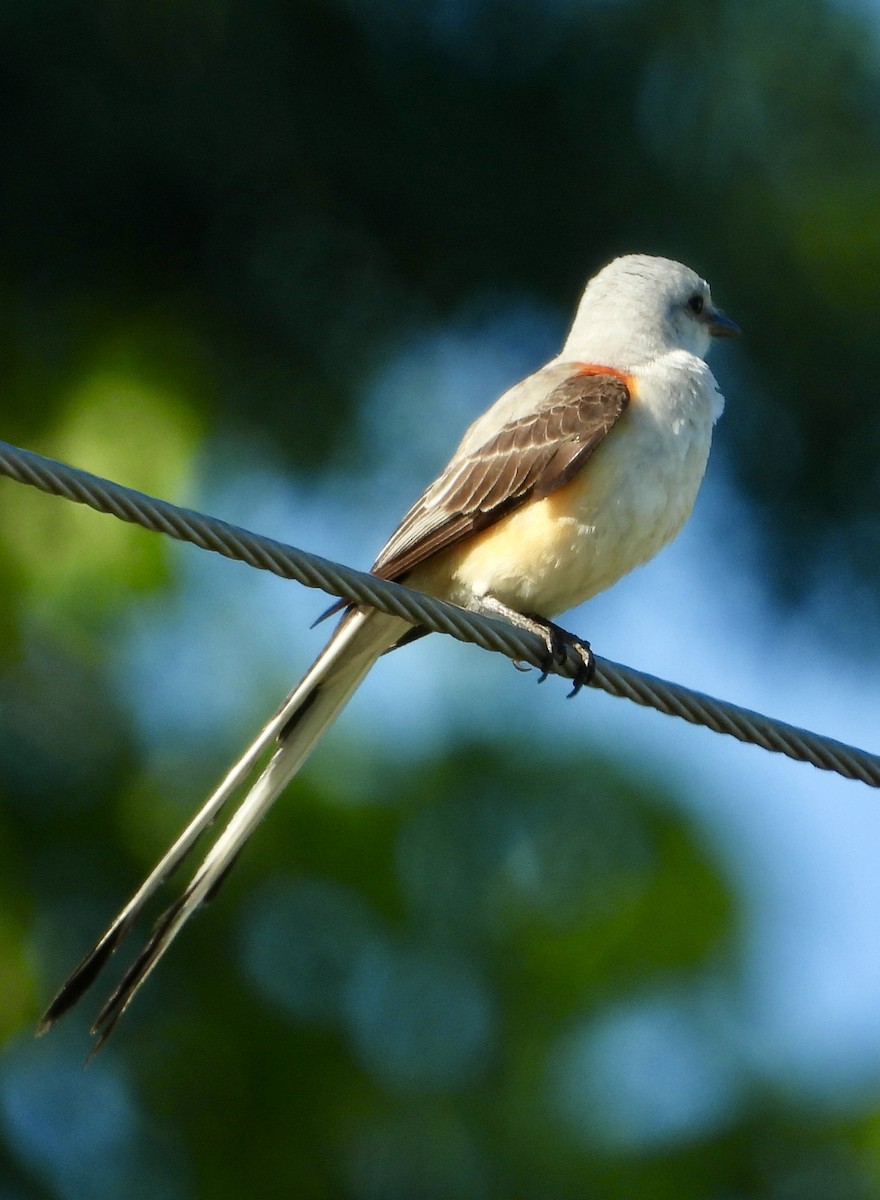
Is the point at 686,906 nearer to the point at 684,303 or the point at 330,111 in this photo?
the point at 684,303

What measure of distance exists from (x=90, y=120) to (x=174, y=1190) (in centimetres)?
484

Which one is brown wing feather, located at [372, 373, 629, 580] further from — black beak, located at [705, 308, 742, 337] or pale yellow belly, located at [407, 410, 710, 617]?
black beak, located at [705, 308, 742, 337]

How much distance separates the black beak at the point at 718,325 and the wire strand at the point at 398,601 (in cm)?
172

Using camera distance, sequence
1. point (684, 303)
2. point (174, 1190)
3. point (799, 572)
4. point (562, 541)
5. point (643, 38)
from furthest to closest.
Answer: point (643, 38) < point (799, 572) < point (174, 1190) < point (684, 303) < point (562, 541)

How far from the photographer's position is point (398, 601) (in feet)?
9.79

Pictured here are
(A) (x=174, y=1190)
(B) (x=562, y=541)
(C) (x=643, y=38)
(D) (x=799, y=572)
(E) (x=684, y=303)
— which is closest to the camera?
(B) (x=562, y=541)

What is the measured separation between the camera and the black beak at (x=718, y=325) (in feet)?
16.0

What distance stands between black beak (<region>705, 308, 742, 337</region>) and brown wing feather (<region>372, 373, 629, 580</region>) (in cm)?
76

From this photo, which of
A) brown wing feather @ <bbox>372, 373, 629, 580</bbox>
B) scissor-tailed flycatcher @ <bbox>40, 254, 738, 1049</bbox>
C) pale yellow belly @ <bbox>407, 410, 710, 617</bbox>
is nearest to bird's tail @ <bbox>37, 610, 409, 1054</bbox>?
scissor-tailed flycatcher @ <bbox>40, 254, 738, 1049</bbox>

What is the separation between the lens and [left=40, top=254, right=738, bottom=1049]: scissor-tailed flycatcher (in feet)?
12.9

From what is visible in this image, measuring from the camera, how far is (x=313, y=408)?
26.1 feet

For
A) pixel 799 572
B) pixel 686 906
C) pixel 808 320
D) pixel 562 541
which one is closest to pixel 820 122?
pixel 808 320

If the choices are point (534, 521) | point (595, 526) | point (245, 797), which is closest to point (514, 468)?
point (534, 521)

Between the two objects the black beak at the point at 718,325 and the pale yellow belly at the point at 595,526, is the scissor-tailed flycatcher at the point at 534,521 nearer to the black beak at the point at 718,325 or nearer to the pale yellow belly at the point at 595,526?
the pale yellow belly at the point at 595,526
